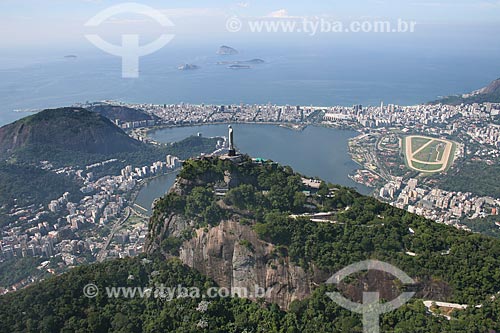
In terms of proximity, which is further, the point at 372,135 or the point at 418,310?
the point at 372,135

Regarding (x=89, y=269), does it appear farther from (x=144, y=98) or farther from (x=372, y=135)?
(x=144, y=98)

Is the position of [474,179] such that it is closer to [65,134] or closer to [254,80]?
[65,134]

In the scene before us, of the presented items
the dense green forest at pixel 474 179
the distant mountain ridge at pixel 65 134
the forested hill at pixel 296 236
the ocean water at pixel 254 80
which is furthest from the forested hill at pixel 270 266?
the ocean water at pixel 254 80

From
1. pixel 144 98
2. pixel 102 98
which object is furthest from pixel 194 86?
pixel 102 98

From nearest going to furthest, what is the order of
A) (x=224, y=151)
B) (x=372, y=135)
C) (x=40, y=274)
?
(x=40, y=274) < (x=224, y=151) < (x=372, y=135)

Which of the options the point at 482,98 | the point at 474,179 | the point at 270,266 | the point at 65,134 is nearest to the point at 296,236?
the point at 270,266

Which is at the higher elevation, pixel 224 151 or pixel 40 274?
pixel 224 151
